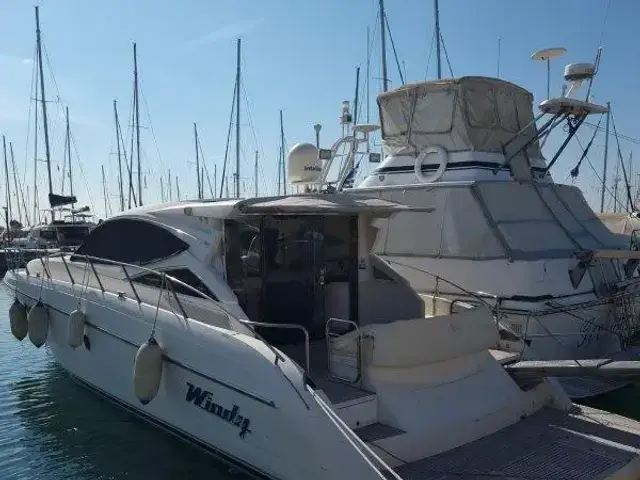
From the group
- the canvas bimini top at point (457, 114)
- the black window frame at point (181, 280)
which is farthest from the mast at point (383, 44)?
the black window frame at point (181, 280)

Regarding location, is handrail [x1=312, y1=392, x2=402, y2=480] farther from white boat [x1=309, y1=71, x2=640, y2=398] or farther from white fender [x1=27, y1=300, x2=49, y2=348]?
white fender [x1=27, y1=300, x2=49, y2=348]

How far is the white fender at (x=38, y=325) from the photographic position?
27.1 ft

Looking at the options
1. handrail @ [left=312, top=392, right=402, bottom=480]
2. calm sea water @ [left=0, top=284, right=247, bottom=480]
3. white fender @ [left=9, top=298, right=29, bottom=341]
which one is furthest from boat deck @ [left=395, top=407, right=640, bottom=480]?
white fender @ [left=9, top=298, right=29, bottom=341]

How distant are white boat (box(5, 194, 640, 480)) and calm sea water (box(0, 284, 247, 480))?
309 mm

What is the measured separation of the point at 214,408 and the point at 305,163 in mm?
4948

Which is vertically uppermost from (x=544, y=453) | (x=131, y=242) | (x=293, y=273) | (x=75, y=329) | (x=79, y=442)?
(x=131, y=242)

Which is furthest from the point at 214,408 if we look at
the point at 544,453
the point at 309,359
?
the point at 544,453

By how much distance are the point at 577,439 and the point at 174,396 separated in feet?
12.9

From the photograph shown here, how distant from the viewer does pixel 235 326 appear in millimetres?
5383

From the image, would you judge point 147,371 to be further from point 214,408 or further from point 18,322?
point 18,322

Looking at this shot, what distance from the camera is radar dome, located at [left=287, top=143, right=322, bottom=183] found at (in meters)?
9.23

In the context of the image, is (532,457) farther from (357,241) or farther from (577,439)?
(357,241)

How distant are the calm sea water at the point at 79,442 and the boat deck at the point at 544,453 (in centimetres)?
208

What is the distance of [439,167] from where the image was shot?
1095 centimetres
